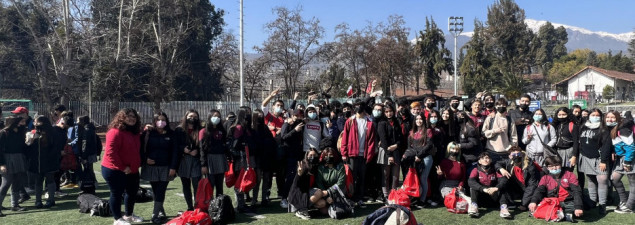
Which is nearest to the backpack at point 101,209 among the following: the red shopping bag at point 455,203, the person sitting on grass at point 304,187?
the person sitting on grass at point 304,187

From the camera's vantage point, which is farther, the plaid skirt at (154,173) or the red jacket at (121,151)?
the plaid skirt at (154,173)

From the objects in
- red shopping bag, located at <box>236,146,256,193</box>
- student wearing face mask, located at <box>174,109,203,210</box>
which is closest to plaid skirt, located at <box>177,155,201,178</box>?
student wearing face mask, located at <box>174,109,203,210</box>

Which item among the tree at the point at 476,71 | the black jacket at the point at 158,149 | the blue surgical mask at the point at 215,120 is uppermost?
the tree at the point at 476,71

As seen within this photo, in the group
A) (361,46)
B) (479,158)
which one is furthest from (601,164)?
(361,46)

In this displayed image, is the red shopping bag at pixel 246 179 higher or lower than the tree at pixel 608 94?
lower

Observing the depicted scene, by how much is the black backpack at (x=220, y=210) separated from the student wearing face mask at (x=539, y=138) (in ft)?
15.2

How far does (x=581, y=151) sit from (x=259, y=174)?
15.4ft

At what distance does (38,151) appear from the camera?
25.5 ft

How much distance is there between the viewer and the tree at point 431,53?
139 ft

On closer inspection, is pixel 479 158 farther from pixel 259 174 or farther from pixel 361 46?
pixel 361 46

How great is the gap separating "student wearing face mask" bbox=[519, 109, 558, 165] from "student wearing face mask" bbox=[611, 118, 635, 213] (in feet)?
2.99

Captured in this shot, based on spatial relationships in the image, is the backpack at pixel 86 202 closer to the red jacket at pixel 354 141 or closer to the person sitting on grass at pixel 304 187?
the person sitting on grass at pixel 304 187

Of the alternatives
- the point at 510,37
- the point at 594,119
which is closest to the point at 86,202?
the point at 594,119

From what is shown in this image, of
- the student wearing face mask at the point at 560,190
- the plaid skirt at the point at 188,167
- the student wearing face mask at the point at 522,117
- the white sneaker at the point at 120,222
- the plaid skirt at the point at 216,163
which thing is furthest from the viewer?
the student wearing face mask at the point at 522,117
